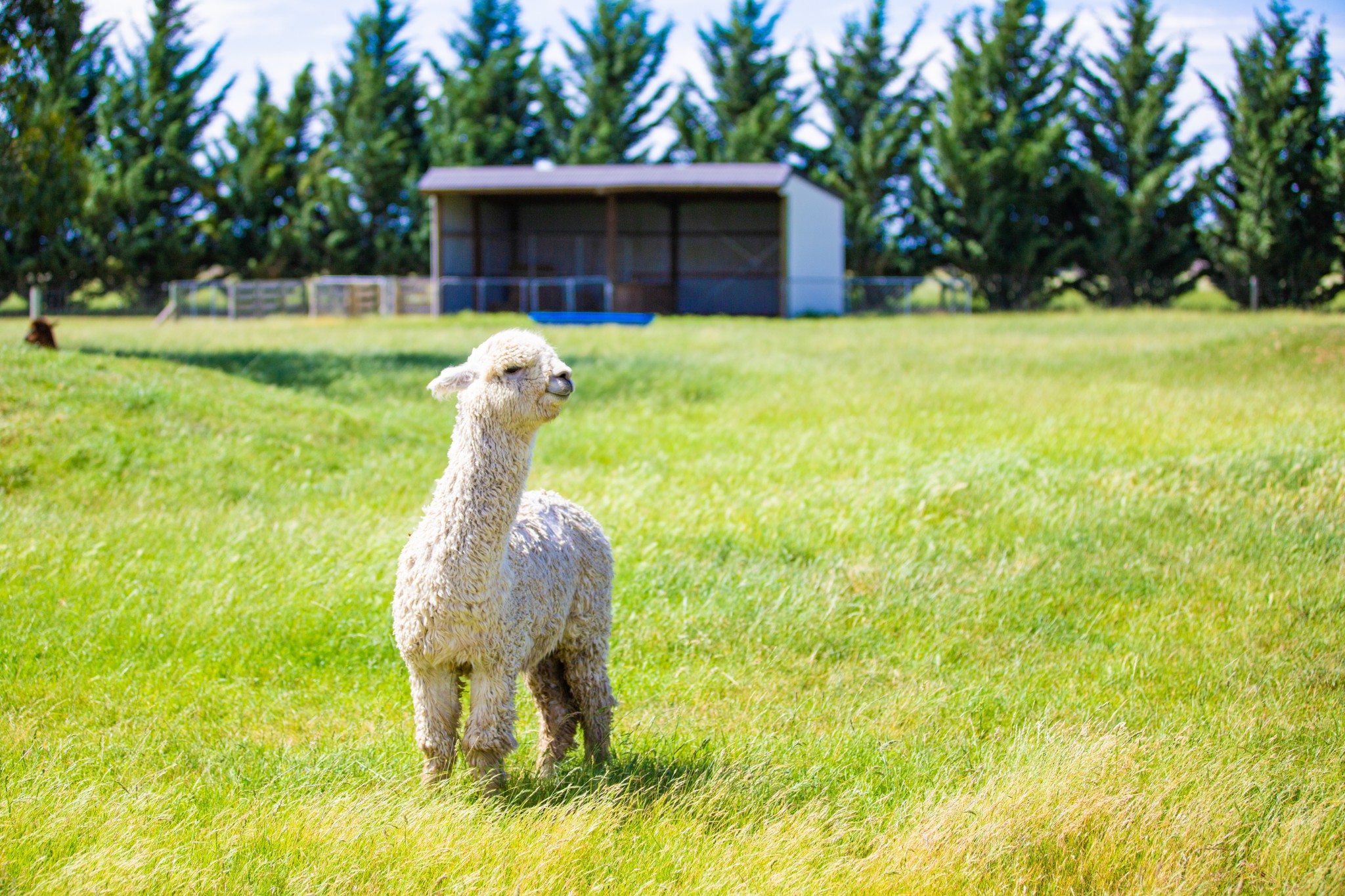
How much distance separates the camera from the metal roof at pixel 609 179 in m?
36.4

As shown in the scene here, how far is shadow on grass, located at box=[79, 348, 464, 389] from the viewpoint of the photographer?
1708 cm

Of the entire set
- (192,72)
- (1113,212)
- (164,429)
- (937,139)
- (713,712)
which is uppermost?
(192,72)

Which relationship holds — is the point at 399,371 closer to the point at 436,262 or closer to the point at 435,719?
the point at 435,719

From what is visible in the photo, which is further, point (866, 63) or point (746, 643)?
point (866, 63)

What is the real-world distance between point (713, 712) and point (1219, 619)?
10.7ft

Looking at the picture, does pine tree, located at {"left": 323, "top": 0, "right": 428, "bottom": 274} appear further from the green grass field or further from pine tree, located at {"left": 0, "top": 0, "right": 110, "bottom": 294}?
the green grass field

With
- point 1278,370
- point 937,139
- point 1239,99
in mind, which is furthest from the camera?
point 937,139

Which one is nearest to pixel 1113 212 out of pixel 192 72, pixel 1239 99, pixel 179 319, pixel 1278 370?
pixel 1239 99

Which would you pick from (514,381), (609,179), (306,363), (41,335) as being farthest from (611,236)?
(514,381)

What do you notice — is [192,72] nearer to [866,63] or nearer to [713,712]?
[866,63]

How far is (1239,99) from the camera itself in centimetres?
4181

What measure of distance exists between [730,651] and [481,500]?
2749 mm

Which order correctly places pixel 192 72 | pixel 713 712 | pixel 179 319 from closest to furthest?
pixel 713 712 < pixel 179 319 < pixel 192 72

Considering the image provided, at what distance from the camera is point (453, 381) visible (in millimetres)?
4484
